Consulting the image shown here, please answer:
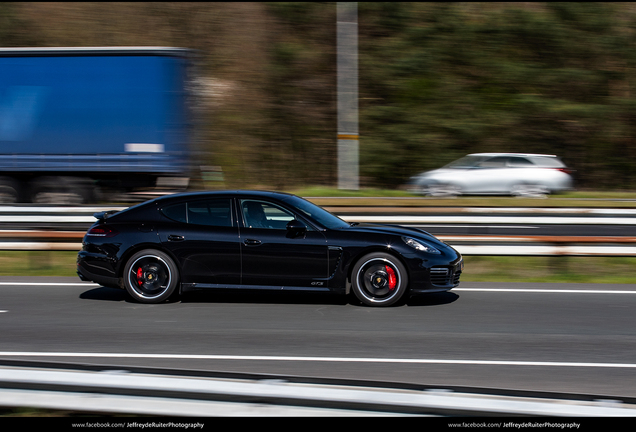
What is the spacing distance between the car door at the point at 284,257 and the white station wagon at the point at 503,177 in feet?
45.3

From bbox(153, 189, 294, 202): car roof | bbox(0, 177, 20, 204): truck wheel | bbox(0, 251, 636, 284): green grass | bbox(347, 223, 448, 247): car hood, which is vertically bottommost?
bbox(0, 251, 636, 284): green grass

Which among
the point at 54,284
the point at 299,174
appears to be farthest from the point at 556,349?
the point at 299,174

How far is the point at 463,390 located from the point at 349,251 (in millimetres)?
4129

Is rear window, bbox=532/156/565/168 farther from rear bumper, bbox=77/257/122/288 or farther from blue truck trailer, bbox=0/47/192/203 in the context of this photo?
rear bumper, bbox=77/257/122/288

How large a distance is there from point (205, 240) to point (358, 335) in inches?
91.2

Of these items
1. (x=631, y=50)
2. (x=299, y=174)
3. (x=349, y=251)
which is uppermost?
(x=631, y=50)

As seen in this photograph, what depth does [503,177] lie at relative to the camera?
2094cm

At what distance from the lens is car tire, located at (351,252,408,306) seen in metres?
7.56

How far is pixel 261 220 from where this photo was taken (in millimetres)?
7812

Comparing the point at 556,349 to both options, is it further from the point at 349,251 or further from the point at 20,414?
the point at 20,414

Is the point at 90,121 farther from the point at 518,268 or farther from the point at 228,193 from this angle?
the point at 518,268

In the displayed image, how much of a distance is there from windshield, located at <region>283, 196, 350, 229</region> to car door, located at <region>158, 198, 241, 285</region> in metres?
0.72

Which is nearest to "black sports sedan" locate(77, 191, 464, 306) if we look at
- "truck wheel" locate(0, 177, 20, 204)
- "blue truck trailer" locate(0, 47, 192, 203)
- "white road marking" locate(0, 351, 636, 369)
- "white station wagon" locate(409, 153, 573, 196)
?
"white road marking" locate(0, 351, 636, 369)

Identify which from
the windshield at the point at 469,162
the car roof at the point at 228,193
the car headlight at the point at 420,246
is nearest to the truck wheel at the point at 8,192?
the car roof at the point at 228,193
